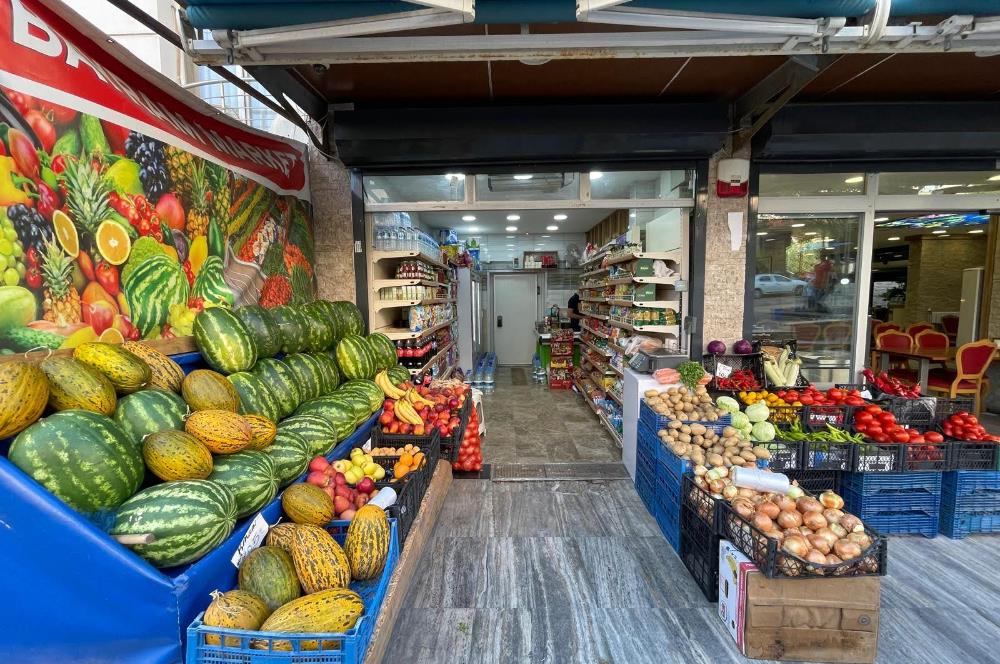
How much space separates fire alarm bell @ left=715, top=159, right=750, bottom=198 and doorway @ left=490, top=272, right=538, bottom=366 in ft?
21.7

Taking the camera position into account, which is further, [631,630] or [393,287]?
[393,287]

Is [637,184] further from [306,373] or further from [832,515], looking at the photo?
[306,373]

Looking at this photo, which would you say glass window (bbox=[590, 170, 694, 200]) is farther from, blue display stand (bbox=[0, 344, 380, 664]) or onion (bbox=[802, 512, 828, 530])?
blue display stand (bbox=[0, 344, 380, 664])

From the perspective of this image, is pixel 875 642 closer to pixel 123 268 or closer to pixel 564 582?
pixel 564 582

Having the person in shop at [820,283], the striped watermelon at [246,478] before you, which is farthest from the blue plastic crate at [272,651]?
the person in shop at [820,283]

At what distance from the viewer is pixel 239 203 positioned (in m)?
3.20

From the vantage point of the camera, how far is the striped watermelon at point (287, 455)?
2008mm

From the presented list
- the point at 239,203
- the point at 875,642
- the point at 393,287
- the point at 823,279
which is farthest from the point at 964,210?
the point at 239,203

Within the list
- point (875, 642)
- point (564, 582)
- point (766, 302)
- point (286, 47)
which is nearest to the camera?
point (875, 642)

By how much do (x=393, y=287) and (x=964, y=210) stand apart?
6.24 metres

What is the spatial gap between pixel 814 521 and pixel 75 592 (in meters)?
2.94

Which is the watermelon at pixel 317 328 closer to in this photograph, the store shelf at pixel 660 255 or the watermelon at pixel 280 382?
the watermelon at pixel 280 382

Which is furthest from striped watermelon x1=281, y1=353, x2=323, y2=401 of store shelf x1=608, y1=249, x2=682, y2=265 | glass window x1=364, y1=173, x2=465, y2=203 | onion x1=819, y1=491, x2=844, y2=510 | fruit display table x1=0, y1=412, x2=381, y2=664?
store shelf x1=608, y1=249, x2=682, y2=265

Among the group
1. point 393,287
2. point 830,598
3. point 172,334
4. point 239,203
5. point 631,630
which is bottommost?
point 631,630
